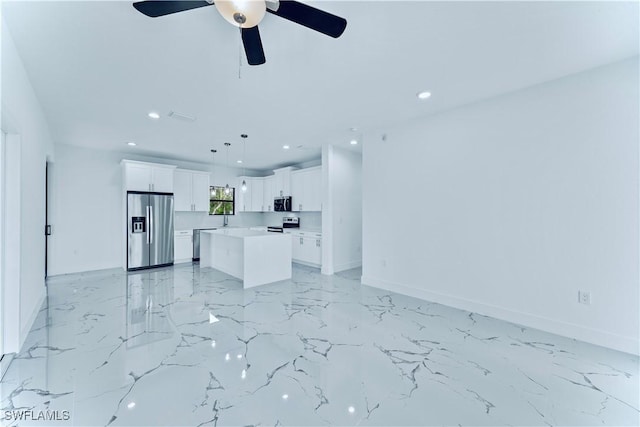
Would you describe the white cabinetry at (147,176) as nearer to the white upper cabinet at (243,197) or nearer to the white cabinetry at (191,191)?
the white cabinetry at (191,191)

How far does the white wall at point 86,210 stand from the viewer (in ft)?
16.5

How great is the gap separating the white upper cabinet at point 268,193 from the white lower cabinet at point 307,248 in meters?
1.50

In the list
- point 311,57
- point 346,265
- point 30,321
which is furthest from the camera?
point 346,265

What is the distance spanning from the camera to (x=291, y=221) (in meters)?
7.02

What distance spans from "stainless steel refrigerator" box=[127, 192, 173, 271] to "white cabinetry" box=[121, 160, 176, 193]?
0.56ft

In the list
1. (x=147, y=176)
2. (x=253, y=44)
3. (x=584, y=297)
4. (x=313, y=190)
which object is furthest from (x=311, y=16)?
(x=147, y=176)

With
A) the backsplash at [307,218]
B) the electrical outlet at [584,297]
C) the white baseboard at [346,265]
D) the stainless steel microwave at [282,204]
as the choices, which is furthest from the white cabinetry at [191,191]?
the electrical outlet at [584,297]

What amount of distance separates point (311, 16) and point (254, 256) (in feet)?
11.6

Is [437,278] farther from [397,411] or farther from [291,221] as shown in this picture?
[291,221]

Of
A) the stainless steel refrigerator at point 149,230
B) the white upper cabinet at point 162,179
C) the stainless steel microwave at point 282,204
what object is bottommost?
the stainless steel refrigerator at point 149,230

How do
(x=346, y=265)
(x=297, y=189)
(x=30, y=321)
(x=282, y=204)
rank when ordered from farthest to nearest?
1. (x=282, y=204)
2. (x=297, y=189)
3. (x=346, y=265)
4. (x=30, y=321)

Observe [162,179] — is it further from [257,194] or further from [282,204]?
[282,204]

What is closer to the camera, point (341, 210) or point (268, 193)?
point (341, 210)

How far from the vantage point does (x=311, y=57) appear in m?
2.27
